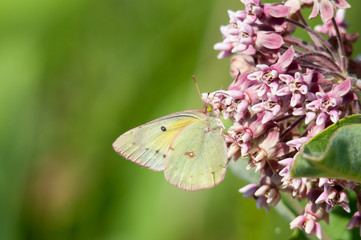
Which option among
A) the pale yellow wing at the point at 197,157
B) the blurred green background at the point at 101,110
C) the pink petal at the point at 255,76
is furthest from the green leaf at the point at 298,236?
the blurred green background at the point at 101,110

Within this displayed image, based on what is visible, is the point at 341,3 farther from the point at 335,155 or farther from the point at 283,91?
the point at 335,155

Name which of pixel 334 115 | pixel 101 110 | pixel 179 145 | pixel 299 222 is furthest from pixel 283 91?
pixel 101 110

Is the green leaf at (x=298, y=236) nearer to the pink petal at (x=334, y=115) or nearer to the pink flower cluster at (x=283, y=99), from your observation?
the pink flower cluster at (x=283, y=99)

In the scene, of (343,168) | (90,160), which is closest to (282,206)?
(343,168)

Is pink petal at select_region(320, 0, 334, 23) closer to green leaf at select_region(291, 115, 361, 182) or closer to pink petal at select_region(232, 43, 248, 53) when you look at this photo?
pink petal at select_region(232, 43, 248, 53)

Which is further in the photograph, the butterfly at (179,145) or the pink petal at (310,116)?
the butterfly at (179,145)

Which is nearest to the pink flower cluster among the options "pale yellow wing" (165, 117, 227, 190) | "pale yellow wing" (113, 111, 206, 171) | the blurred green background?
"pale yellow wing" (165, 117, 227, 190)

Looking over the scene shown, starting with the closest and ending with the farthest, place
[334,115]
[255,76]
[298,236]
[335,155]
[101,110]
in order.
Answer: [335,155], [334,115], [255,76], [298,236], [101,110]
